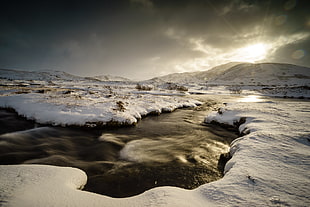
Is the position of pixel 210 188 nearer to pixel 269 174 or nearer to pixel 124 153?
pixel 269 174

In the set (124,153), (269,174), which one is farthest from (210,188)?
(124,153)

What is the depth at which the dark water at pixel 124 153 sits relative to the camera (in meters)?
4.17

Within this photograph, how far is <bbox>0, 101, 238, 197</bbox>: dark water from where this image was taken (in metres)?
4.17

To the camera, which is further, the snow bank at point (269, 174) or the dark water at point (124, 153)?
the dark water at point (124, 153)

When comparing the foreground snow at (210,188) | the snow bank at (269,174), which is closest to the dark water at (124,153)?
the foreground snow at (210,188)

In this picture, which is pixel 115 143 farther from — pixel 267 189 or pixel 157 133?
pixel 267 189

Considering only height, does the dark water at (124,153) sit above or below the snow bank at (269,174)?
below

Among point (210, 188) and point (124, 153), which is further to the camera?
point (124, 153)

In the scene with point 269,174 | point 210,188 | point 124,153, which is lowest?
point 124,153

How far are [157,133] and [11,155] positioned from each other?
6.91m

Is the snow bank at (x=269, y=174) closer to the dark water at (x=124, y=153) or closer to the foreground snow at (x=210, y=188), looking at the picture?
the foreground snow at (x=210, y=188)

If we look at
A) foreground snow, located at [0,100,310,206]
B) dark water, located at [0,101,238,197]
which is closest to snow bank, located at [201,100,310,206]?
foreground snow, located at [0,100,310,206]

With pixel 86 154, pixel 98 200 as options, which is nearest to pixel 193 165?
pixel 98 200

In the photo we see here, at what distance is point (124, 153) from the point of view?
5895mm
